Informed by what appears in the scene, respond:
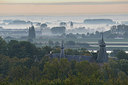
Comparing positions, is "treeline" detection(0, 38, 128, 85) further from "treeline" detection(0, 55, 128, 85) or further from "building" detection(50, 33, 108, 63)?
"building" detection(50, 33, 108, 63)

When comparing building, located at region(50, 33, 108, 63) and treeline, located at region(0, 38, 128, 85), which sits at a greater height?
treeline, located at region(0, 38, 128, 85)

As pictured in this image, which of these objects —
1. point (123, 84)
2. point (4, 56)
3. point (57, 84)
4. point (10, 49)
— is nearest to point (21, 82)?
point (57, 84)

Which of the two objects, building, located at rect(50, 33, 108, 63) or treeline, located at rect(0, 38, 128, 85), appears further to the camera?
building, located at rect(50, 33, 108, 63)

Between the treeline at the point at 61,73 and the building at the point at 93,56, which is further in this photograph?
the building at the point at 93,56

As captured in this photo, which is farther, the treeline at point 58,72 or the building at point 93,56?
the building at point 93,56

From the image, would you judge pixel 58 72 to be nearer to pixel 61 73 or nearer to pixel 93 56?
pixel 61 73

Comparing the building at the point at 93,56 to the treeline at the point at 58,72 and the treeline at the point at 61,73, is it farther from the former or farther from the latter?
the treeline at the point at 61,73

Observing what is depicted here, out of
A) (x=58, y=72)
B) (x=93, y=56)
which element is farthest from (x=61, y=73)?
(x=93, y=56)

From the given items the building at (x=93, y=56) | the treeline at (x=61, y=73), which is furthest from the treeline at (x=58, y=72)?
the building at (x=93, y=56)

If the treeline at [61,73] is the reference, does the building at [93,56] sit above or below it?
below

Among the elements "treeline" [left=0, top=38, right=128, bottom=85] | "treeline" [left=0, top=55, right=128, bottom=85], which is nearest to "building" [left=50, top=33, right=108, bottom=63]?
"treeline" [left=0, top=38, right=128, bottom=85]

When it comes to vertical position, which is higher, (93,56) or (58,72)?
(58,72)
